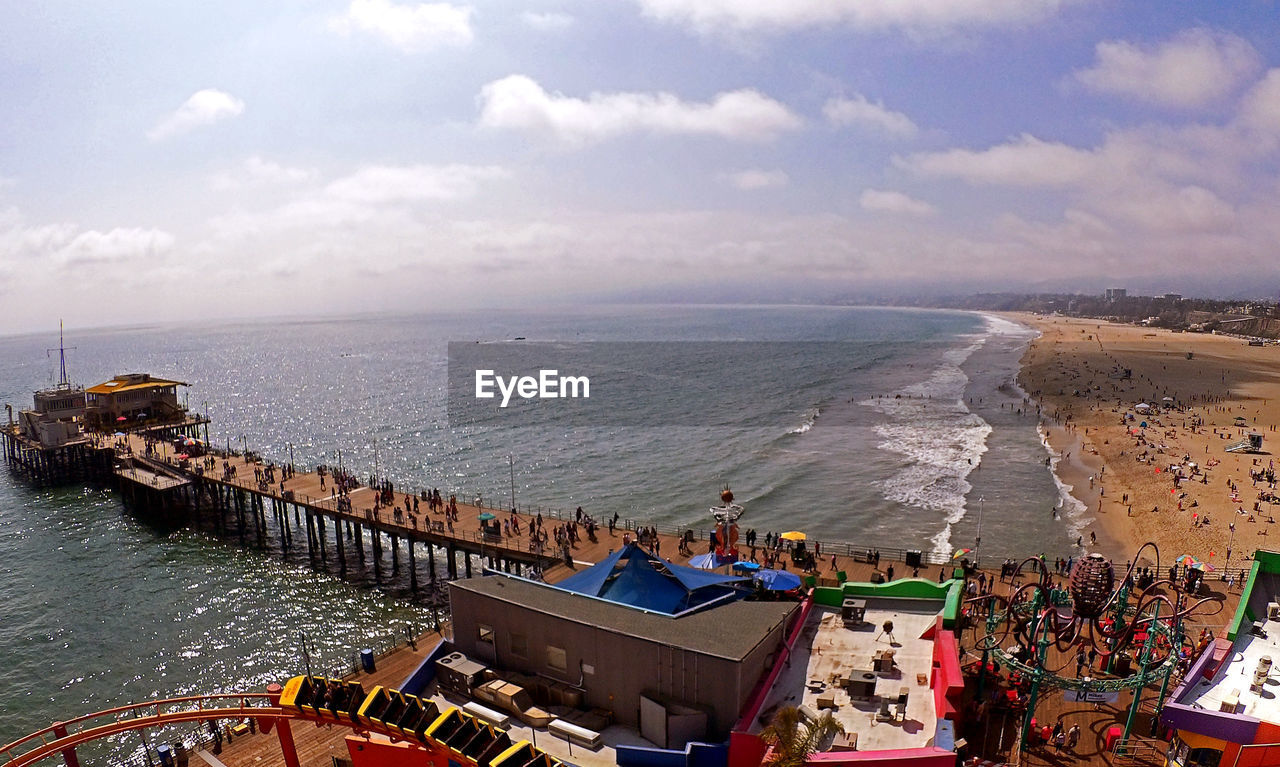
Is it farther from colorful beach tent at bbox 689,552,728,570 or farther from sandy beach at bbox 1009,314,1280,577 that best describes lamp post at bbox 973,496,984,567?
colorful beach tent at bbox 689,552,728,570

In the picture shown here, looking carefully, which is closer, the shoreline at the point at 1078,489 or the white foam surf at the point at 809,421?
the shoreline at the point at 1078,489

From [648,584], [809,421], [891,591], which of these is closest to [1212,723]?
[891,591]

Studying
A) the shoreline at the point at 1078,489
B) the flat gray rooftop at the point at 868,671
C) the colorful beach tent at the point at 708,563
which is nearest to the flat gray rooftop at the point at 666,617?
the flat gray rooftop at the point at 868,671

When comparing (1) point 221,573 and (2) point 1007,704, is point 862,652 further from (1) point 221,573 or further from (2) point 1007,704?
(1) point 221,573

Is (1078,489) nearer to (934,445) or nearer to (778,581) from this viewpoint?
(934,445)

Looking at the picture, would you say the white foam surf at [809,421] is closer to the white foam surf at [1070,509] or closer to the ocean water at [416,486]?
the ocean water at [416,486]

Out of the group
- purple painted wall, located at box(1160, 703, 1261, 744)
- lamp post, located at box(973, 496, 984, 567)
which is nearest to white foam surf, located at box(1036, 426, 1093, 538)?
lamp post, located at box(973, 496, 984, 567)
